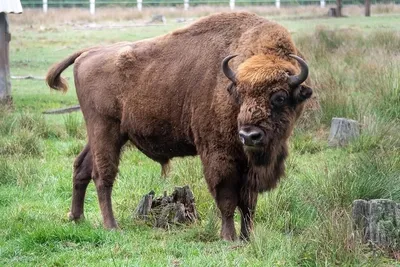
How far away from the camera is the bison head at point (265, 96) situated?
25.3 ft

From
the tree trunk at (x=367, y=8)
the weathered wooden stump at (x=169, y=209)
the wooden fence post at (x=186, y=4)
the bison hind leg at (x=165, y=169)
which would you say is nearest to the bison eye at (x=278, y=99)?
the weathered wooden stump at (x=169, y=209)

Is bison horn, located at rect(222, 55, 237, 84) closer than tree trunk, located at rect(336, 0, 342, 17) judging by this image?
Yes

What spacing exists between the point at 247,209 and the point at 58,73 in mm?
2966

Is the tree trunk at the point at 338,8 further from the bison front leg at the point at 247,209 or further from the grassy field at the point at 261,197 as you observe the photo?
the bison front leg at the point at 247,209

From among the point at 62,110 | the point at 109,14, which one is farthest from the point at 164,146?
the point at 109,14

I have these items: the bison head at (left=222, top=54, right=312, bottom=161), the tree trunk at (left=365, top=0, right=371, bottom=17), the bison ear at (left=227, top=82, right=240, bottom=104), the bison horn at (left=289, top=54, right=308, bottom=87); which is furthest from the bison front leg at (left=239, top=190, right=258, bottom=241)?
the tree trunk at (left=365, top=0, right=371, bottom=17)

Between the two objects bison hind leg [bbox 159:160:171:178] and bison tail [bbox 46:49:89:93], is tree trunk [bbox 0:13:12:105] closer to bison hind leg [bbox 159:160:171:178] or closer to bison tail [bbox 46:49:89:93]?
bison tail [bbox 46:49:89:93]

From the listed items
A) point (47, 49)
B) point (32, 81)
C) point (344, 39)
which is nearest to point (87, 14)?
point (47, 49)

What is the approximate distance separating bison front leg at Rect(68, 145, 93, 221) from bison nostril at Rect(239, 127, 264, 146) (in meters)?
2.41

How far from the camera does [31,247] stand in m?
7.73

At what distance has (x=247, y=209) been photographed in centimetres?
841

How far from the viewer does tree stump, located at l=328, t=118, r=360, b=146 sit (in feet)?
40.3

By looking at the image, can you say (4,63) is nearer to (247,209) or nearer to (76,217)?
(76,217)

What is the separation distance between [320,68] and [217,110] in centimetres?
763
